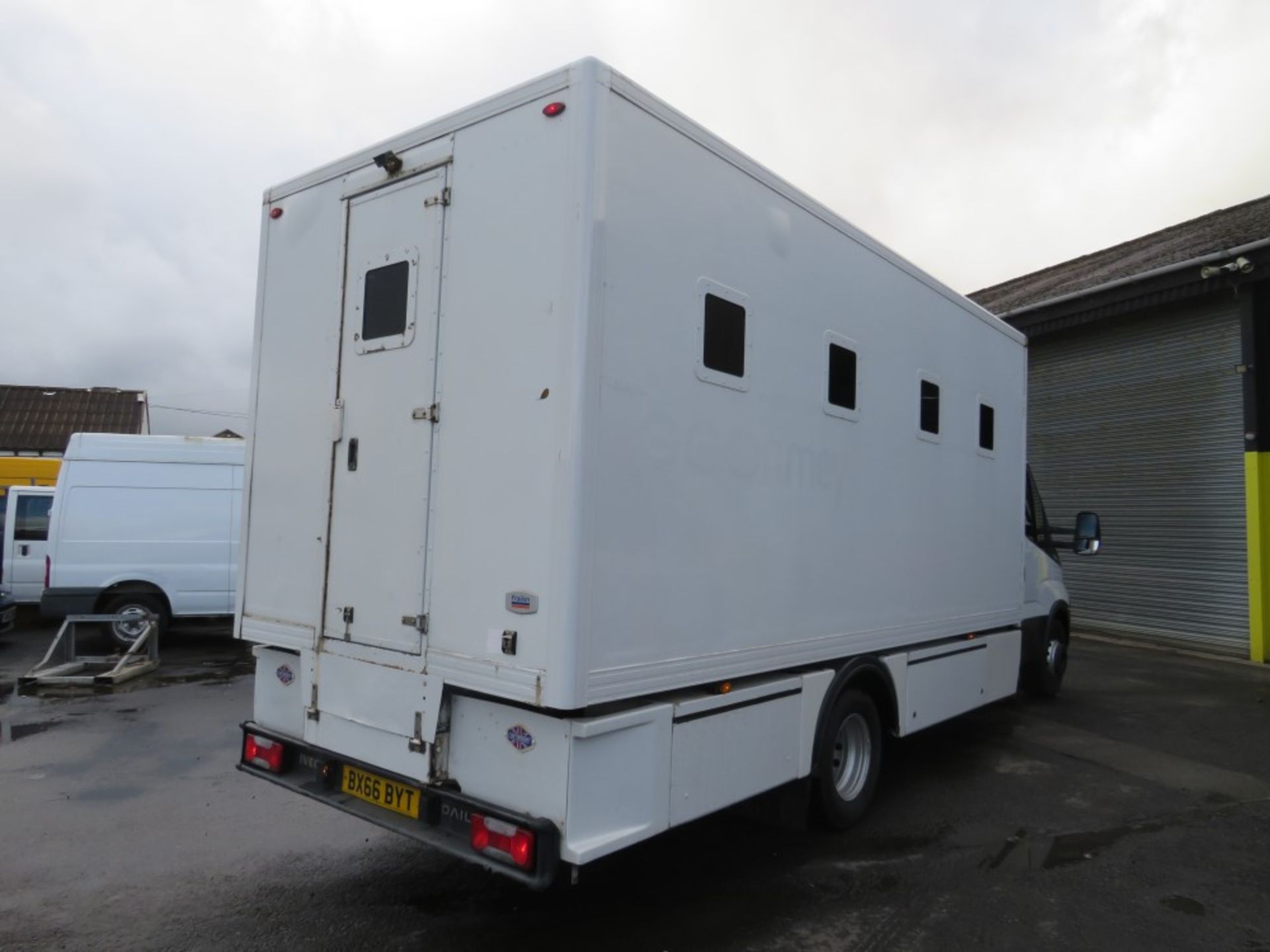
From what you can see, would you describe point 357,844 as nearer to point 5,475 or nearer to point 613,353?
point 613,353

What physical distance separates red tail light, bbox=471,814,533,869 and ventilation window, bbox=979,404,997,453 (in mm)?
4618

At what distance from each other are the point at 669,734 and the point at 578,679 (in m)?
0.58

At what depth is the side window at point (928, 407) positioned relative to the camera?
5.37 metres

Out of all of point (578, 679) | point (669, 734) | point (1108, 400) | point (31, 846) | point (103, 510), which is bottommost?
point (31, 846)

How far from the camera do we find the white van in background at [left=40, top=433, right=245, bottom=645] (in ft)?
32.6

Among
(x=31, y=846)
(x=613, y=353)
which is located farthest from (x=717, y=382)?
(x=31, y=846)

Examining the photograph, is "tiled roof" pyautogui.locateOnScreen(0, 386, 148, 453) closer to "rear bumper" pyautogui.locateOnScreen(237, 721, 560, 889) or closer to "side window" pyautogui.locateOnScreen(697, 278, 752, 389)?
"rear bumper" pyautogui.locateOnScreen(237, 721, 560, 889)

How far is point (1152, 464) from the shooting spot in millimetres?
13031

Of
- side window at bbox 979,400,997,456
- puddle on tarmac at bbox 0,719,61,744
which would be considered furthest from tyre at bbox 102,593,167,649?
side window at bbox 979,400,997,456

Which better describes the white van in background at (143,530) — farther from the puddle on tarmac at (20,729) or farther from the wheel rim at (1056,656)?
the wheel rim at (1056,656)

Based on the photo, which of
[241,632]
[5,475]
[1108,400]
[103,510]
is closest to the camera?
[241,632]

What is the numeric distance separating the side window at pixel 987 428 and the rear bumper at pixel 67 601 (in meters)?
9.68

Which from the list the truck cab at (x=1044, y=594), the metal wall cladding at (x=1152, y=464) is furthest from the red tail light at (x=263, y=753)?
the metal wall cladding at (x=1152, y=464)

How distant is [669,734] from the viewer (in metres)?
3.37
